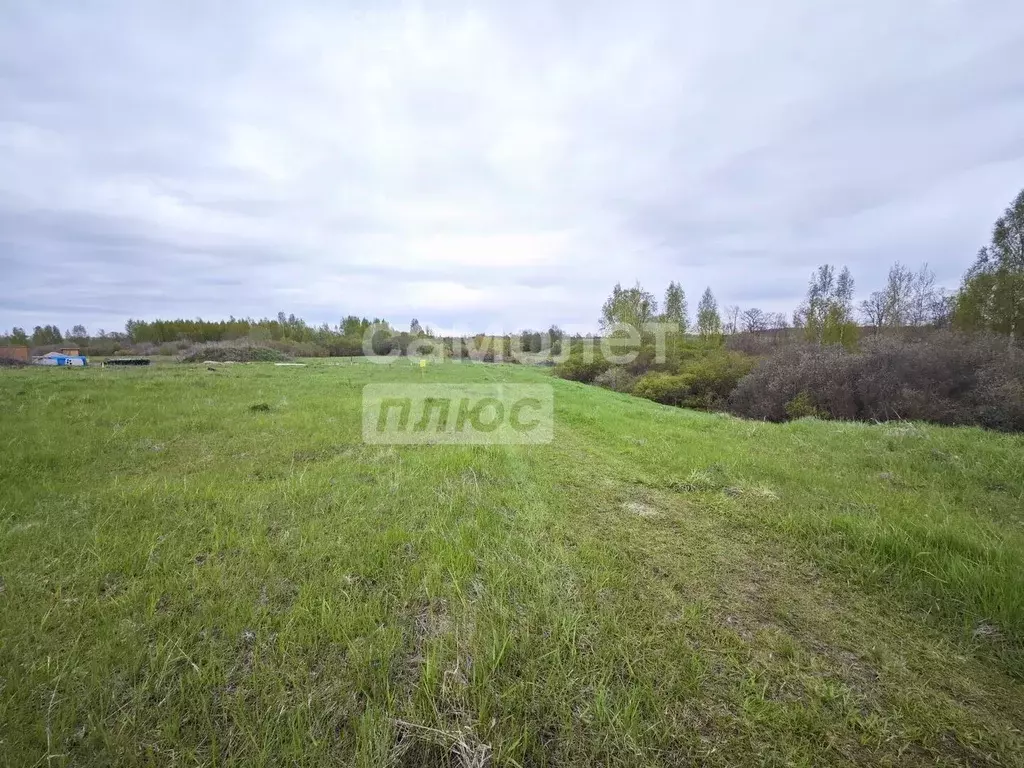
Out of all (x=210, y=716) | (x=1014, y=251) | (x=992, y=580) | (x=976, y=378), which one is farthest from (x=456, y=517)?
(x=1014, y=251)

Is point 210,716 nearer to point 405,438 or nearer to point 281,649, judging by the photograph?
point 281,649

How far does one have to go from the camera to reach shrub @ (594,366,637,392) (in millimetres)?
29302

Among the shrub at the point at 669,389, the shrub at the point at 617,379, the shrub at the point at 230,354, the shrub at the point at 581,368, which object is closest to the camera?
the shrub at the point at 669,389

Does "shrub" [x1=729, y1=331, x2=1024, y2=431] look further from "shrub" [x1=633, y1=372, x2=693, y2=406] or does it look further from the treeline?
"shrub" [x1=633, y1=372, x2=693, y2=406]

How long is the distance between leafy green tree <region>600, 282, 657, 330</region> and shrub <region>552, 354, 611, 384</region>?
4094 mm

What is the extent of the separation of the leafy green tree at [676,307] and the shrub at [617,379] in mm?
10138

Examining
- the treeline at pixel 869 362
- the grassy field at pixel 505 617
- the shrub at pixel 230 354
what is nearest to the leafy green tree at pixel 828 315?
the treeline at pixel 869 362

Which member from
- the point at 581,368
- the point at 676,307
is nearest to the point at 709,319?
Answer: the point at 676,307

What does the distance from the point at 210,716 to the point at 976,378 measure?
2131 cm

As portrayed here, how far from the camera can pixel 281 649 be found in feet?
7.95

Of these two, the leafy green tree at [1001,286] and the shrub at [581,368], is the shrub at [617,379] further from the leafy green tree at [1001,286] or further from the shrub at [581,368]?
the leafy green tree at [1001,286]

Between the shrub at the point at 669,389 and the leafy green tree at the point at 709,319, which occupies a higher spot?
the leafy green tree at the point at 709,319

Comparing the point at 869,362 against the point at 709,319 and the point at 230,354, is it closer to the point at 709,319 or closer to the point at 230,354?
the point at 709,319

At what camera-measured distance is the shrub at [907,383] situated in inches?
480
